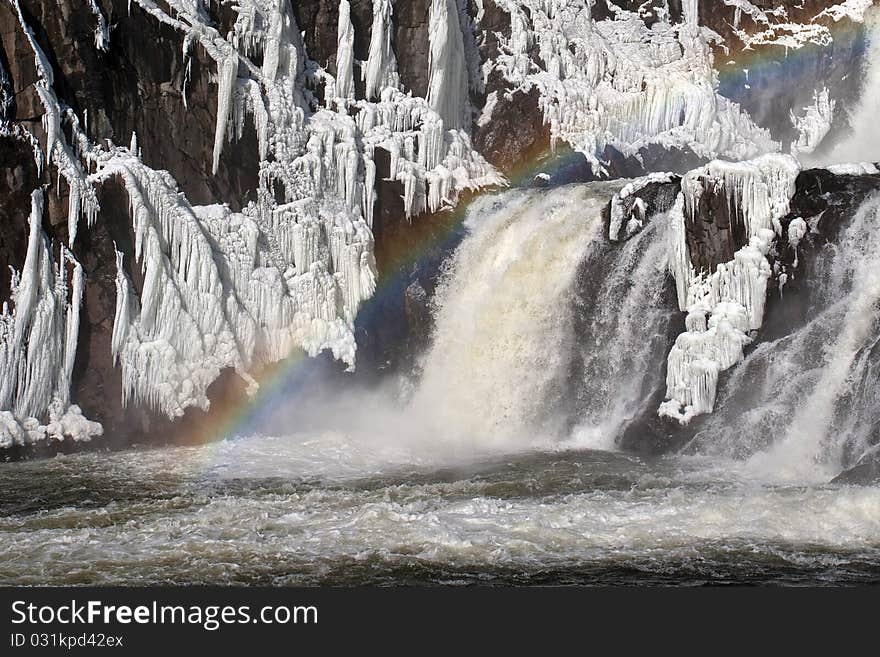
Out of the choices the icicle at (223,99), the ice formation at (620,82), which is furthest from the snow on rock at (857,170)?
the icicle at (223,99)

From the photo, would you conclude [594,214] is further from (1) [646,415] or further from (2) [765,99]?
(2) [765,99]

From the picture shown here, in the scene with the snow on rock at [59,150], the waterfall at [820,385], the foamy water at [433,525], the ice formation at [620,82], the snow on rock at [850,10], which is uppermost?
the snow on rock at [850,10]

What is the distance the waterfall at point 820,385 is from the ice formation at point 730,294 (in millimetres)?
417

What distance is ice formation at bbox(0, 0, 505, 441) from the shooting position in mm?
22281

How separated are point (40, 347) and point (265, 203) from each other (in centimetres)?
581

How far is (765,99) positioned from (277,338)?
55.1 feet

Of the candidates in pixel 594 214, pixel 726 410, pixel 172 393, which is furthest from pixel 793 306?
pixel 172 393

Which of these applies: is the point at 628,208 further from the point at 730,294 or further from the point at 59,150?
the point at 59,150

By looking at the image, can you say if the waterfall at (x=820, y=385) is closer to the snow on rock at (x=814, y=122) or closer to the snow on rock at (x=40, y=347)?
the snow on rock at (x=40, y=347)

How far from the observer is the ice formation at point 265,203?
22.3 metres

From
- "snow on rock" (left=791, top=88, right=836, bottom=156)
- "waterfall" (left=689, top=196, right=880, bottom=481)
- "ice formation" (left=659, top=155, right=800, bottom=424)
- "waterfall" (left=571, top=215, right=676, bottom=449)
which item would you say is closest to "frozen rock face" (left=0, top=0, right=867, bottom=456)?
"ice formation" (left=659, top=155, right=800, bottom=424)

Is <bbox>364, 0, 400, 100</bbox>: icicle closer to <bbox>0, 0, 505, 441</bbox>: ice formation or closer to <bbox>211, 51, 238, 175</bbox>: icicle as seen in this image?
<bbox>0, 0, 505, 441</bbox>: ice formation

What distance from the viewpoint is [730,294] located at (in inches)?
801

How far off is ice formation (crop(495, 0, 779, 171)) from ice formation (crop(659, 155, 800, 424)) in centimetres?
1028
